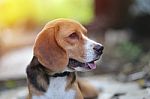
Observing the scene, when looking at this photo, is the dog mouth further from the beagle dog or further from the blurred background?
the blurred background

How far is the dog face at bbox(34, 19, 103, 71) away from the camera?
388cm

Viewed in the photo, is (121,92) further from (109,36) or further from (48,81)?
(109,36)

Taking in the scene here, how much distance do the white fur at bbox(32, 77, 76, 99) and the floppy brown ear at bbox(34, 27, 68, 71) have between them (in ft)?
0.55

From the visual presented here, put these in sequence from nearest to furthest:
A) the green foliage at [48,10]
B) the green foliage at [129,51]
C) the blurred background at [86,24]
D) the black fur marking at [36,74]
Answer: the black fur marking at [36,74] < the green foliage at [129,51] < the blurred background at [86,24] < the green foliage at [48,10]

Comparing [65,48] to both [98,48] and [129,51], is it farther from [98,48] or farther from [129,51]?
[129,51]

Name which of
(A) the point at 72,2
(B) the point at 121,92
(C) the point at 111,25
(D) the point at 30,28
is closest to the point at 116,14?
(C) the point at 111,25

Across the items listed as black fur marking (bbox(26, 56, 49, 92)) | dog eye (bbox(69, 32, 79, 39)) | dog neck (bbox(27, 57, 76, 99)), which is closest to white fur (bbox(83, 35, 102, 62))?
dog eye (bbox(69, 32, 79, 39))

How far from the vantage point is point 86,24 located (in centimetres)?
877

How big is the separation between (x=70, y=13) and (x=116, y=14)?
954 mm

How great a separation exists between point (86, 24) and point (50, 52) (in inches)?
194

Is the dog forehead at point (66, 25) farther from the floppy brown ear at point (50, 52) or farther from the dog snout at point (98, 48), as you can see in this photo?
the dog snout at point (98, 48)

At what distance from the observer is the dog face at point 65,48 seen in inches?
153

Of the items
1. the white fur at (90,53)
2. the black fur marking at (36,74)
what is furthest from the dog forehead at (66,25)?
the black fur marking at (36,74)

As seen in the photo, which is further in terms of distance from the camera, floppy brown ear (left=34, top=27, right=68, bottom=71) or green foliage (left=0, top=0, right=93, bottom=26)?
green foliage (left=0, top=0, right=93, bottom=26)
